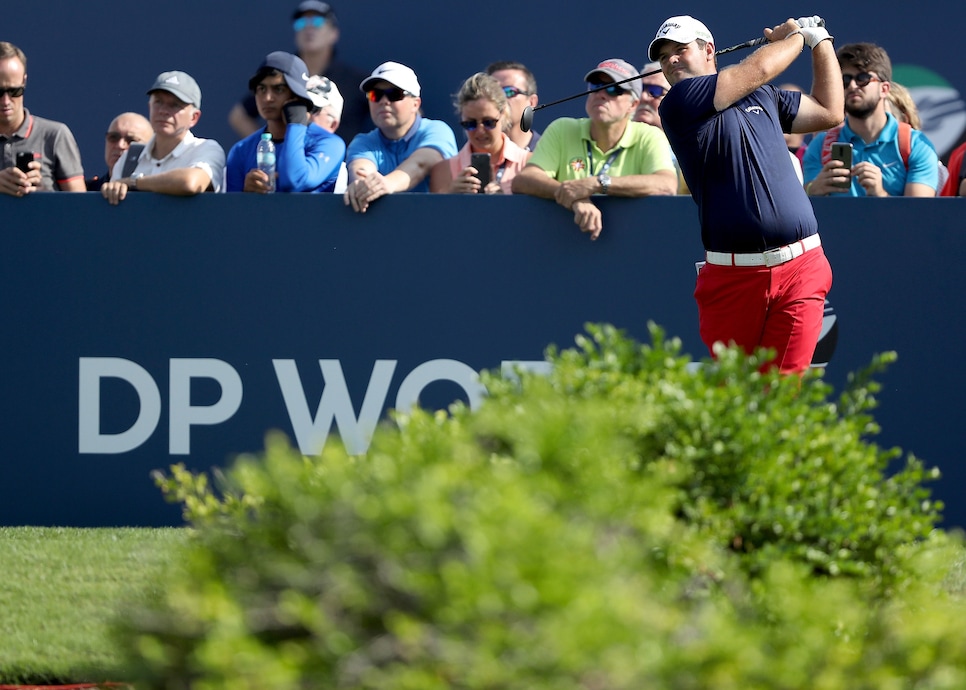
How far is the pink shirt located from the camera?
6387 mm

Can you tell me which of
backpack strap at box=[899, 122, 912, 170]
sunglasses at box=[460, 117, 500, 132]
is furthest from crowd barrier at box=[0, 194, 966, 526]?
backpack strap at box=[899, 122, 912, 170]

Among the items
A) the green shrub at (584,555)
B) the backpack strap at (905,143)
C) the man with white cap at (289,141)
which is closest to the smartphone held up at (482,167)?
the man with white cap at (289,141)

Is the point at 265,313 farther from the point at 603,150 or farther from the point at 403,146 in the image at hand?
the point at 603,150

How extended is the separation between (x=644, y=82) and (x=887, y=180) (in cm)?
181

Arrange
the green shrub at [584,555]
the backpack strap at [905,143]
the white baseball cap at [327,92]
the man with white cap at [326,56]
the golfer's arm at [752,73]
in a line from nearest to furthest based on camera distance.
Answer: the green shrub at [584,555] → the golfer's arm at [752,73] → the backpack strap at [905,143] → the white baseball cap at [327,92] → the man with white cap at [326,56]

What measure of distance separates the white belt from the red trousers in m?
0.02

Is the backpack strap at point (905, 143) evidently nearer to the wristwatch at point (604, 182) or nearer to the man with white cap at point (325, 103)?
the wristwatch at point (604, 182)

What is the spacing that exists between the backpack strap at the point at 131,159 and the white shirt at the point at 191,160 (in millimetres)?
69

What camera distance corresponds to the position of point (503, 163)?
645cm

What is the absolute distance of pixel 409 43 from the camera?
8.87 m

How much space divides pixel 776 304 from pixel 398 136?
257 centimetres

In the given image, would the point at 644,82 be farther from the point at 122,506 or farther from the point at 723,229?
the point at 122,506

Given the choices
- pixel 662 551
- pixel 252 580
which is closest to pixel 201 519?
pixel 252 580

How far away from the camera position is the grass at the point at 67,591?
380cm
